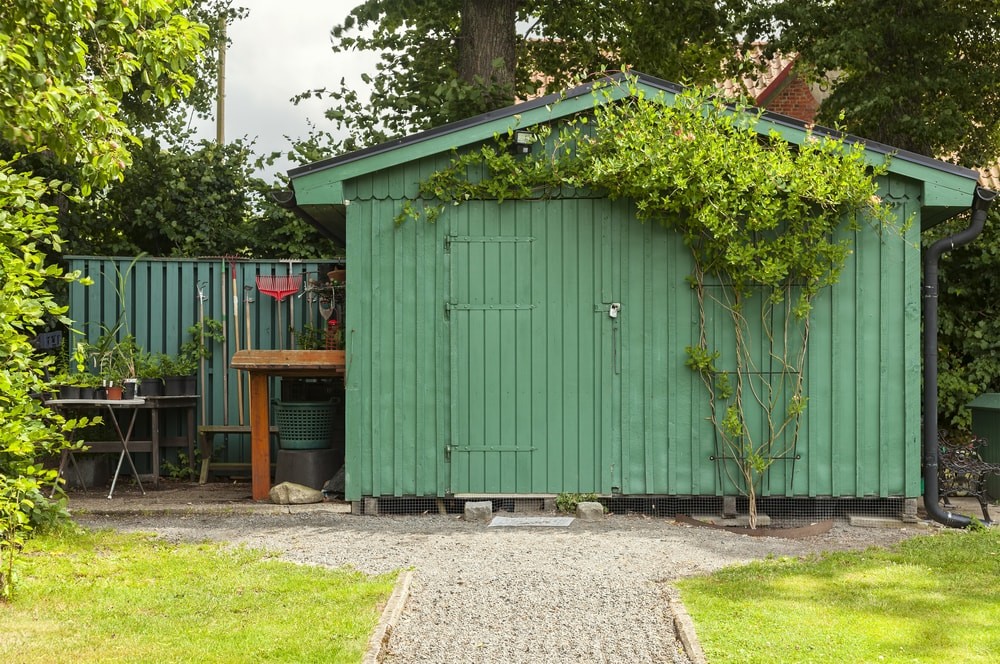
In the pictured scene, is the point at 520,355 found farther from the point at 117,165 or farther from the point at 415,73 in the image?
the point at 415,73

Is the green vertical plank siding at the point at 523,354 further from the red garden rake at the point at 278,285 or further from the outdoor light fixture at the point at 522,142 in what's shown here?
the red garden rake at the point at 278,285

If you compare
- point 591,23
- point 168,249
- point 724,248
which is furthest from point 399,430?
point 591,23

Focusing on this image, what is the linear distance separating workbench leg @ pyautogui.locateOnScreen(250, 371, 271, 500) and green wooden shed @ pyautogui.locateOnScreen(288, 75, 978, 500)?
3.14 ft

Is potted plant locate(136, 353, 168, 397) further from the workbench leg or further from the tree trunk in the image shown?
the tree trunk

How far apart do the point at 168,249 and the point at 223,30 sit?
589cm

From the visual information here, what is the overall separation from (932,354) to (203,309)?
6.84 m

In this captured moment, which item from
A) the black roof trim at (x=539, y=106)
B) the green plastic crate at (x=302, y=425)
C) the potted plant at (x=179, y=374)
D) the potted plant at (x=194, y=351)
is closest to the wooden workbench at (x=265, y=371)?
the green plastic crate at (x=302, y=425)

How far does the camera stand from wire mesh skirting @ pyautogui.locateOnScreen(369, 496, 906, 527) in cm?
839

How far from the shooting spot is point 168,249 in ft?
42.3

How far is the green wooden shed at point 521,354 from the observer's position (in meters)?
8.38

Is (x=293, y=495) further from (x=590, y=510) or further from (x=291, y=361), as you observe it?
(x=590, y=510)

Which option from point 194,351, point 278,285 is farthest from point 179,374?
point 278,285

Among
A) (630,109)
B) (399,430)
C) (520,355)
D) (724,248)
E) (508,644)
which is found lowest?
(508,644)

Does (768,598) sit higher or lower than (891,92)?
lower
